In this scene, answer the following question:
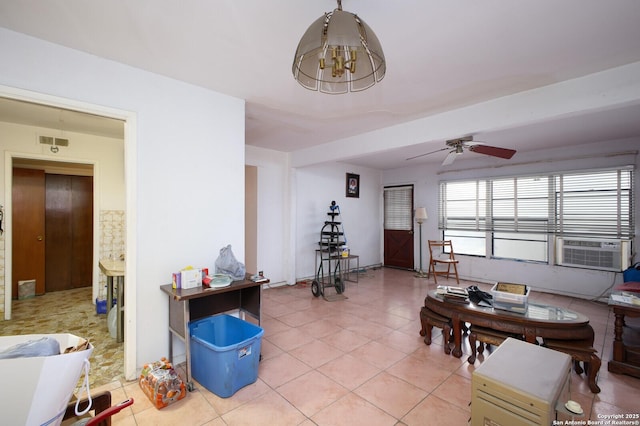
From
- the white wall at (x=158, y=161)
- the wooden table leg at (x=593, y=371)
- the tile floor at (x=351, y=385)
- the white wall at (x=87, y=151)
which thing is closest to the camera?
the tile floor at (x=351, y=385)

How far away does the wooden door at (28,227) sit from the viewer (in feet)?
15.1

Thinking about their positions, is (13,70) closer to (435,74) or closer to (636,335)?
(435,74)

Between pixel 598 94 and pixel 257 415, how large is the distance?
3.80 metres

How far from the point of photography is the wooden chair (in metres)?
6.03

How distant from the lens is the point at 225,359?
219 centimetres

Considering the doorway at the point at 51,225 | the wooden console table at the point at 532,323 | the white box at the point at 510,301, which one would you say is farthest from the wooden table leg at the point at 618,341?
the doorway at the point at 51,225

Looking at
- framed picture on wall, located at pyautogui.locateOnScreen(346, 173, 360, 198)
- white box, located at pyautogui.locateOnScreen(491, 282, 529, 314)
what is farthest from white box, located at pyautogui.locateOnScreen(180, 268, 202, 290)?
framed picture on wall, located at pyautogui.locateOnScreen(346, 173, 360, 198)

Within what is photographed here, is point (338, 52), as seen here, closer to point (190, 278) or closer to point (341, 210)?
point (190, 278)

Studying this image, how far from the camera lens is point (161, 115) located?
102 inches

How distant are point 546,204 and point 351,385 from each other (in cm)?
511

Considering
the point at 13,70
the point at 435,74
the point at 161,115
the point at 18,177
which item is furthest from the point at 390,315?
the point at 18,177

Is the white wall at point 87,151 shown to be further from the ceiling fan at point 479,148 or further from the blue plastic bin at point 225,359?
the ceiling fan at point 479,148

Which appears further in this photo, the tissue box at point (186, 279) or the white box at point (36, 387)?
the tissue box at point (186, 279)

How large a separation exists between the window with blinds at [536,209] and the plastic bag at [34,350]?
6.61m
